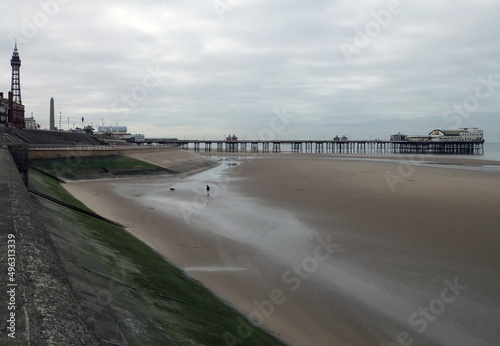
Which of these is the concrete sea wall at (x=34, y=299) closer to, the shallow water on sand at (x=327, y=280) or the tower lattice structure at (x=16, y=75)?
the shallow water on sand at (x=327, y=280)

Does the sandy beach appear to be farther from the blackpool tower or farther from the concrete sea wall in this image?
the blackpool tower

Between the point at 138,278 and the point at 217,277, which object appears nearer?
the point at 138,278

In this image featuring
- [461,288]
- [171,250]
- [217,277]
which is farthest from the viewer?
[171,250]

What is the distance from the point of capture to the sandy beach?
7852 mm

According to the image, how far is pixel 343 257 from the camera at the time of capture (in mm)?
11852

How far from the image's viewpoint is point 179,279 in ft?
28.9

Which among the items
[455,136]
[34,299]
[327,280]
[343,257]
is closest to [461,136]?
[455,136]

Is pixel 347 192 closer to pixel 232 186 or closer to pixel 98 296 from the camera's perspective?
pixel 232 186

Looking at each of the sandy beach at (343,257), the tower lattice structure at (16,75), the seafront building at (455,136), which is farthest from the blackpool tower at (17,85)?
the seafront building at (455,136)

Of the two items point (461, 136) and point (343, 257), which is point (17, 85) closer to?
point (343, 257)

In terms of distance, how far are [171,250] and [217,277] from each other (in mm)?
3045

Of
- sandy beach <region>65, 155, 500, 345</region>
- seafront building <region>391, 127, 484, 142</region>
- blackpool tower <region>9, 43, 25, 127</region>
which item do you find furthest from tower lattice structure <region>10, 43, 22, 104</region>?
seafront building <region>391, 127, 484, 142</region>

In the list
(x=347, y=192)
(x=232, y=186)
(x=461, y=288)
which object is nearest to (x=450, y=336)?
(x=461, y=288)

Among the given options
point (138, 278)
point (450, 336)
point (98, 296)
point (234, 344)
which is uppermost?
point (98, 296)
